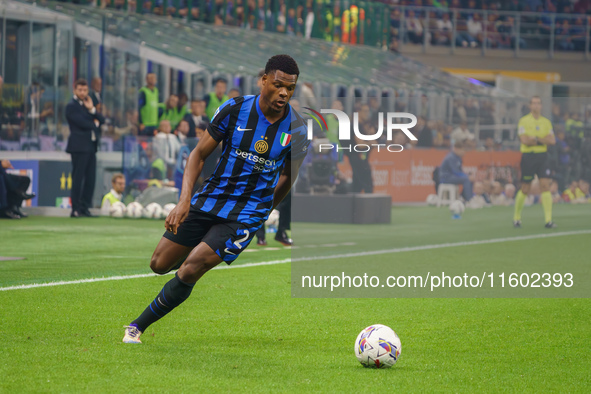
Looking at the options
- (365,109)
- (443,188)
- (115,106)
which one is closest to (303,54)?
(115,106)

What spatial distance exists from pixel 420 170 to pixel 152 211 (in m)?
5.46

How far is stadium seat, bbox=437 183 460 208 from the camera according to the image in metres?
12.4

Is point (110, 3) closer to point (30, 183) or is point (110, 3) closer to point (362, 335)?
point (30, 183)

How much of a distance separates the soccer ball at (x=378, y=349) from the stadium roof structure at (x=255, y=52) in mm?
14487

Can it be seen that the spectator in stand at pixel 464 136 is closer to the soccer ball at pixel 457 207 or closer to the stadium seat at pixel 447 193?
the stadium seat at pixel 447 193

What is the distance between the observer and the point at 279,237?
12.4 meters

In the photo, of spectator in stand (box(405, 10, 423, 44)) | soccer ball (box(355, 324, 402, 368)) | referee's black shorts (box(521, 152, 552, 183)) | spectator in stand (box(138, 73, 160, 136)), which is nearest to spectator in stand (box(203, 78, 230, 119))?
spectator in stand (box(138, 73, 160, 136))

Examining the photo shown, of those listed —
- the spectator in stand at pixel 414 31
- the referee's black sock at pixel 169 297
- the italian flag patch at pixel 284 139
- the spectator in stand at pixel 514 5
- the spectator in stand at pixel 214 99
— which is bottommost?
the referee's black sock at pixel 169 297

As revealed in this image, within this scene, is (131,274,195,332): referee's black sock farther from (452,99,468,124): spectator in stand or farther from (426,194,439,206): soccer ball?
(452,99,468,124): spectator in stand

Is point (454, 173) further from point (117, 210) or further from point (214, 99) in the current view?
point (117, 210)

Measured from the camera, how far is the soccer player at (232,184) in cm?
563

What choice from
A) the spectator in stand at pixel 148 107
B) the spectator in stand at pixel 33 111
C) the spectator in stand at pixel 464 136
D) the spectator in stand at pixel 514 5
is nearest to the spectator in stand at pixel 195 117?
the spectator in stand at pixel 148 107

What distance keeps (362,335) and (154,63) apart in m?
15.3

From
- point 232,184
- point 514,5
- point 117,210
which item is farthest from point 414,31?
point 232,184
